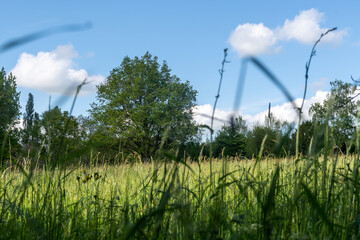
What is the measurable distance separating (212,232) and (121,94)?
26.3m

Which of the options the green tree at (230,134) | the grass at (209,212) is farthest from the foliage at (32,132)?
the green tree at (230,134)

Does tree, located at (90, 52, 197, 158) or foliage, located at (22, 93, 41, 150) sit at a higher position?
tree, located at (90, 52, 197, 158)

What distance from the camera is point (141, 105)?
2684 centimetres

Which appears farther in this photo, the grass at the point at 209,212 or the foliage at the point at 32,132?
the foliage at the point at 32,132

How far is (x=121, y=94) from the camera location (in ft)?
87.9

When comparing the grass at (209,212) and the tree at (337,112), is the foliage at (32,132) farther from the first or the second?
the tree at (337,112)

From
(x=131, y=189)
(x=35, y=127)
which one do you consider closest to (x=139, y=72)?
(x=131, y=189)

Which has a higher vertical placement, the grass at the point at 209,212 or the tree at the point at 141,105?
the tree at the point at 141,105

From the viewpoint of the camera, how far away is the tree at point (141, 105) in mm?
26250

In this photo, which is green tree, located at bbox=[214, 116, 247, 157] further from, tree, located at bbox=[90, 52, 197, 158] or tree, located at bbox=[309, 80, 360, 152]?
tree, located at bbox=[90, 52, 197, 158]

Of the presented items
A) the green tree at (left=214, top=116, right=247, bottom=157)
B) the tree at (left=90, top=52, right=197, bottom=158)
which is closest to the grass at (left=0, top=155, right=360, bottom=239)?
the green tree at (left=214, top=116, right=247, bottom=157)

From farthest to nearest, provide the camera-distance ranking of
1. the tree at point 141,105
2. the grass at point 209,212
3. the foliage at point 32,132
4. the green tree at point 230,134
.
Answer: the tree at point 141,105, the foliage at point 32,132, the grass at point 209,212, the green tree at point 230,134

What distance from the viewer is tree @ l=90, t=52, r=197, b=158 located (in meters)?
26.2

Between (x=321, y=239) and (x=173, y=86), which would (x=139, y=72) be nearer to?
(x=173, y=86)
